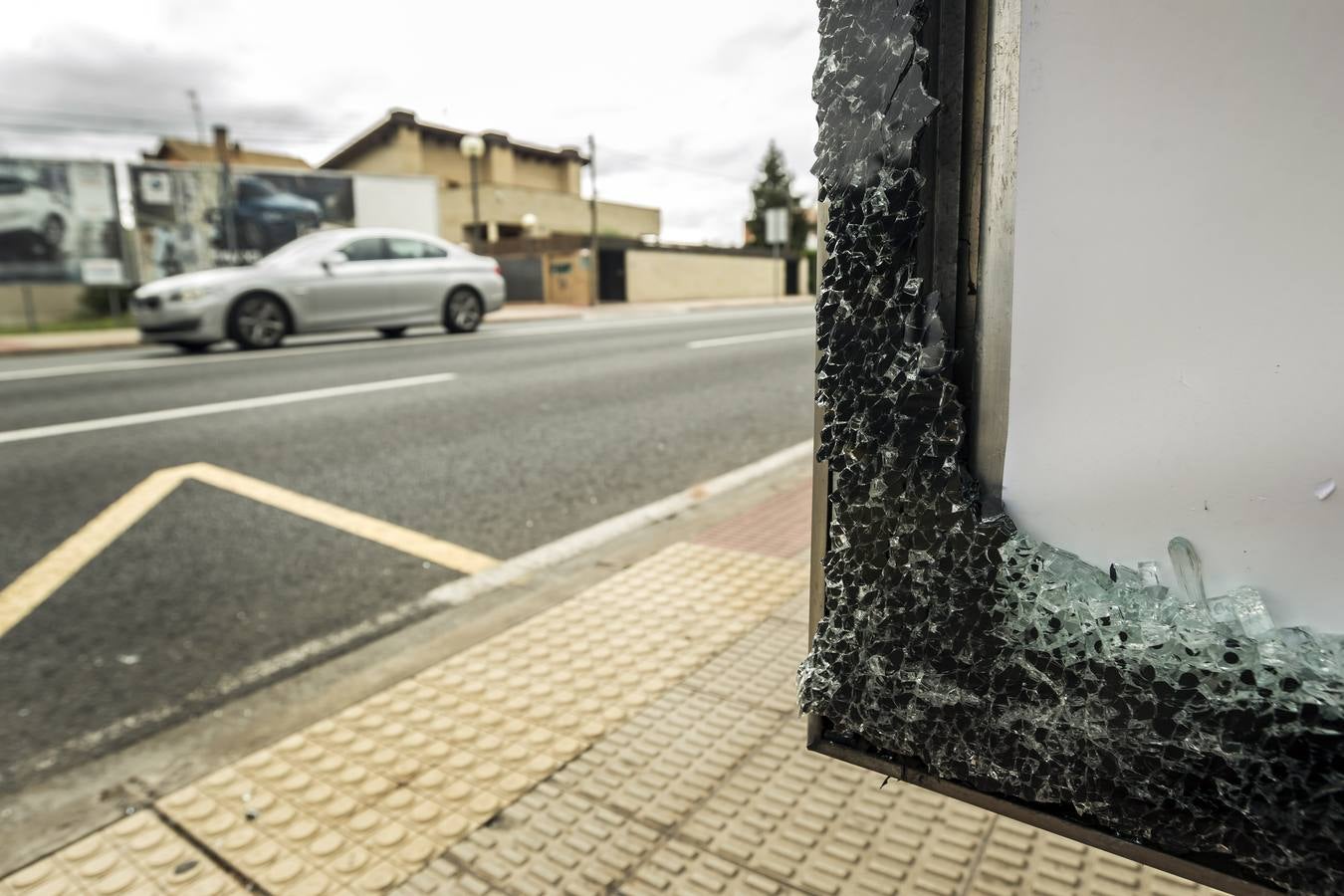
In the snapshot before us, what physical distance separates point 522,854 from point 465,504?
9.28ft

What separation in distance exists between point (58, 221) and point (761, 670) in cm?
2633

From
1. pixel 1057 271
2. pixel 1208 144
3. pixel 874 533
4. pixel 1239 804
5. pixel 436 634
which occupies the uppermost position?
pixel 1208 144

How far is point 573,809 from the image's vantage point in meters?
1.87

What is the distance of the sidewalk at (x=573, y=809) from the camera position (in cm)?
166

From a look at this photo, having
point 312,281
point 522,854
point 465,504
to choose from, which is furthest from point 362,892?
point 312,281

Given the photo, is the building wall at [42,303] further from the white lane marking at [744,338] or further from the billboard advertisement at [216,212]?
the white lane marking at [744,338]

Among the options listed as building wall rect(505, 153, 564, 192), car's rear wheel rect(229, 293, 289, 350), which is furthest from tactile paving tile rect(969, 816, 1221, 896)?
building wall rect(505, 153, 564, 192)

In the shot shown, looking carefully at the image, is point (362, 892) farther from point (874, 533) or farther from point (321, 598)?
point (321, 598)

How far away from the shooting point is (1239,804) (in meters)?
0.86

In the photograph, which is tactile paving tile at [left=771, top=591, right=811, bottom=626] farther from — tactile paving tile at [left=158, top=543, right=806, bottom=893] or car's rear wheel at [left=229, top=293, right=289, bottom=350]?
car's rear wheel at [left=229, top=293, right=289, bottom=350]

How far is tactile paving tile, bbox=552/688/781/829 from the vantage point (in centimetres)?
189

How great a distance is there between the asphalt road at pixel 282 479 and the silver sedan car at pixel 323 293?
788 millimetres

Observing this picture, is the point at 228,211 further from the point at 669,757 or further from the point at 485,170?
the point at 669,757

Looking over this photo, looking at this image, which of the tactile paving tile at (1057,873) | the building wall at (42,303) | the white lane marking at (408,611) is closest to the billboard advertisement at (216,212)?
the building wall at (42,303)
